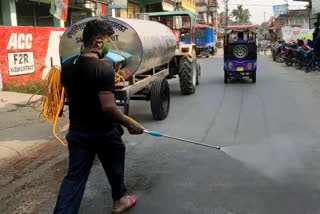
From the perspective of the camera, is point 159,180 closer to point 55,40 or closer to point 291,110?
point 291,110

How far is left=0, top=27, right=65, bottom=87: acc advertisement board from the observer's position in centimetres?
1204

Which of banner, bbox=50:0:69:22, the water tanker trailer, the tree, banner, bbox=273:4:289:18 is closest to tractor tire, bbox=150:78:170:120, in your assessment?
the water tanker trailer

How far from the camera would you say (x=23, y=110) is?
9.45m

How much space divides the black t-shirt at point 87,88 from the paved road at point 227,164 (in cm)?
109

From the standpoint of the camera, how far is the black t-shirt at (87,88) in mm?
3242

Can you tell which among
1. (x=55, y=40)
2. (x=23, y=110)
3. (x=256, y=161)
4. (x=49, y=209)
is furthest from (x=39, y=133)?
(x=55, y=40)

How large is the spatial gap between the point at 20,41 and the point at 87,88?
10332 millimetres

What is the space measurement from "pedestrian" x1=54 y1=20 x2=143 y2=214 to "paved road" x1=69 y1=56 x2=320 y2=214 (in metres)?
0.77

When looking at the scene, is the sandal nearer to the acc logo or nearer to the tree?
the acc logo

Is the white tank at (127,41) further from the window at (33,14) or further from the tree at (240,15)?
the tree at (240,15)

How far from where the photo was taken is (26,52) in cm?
1298

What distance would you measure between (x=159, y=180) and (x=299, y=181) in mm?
1621

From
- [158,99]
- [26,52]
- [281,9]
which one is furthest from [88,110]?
[281,9]

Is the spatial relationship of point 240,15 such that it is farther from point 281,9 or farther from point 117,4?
point 117,4
